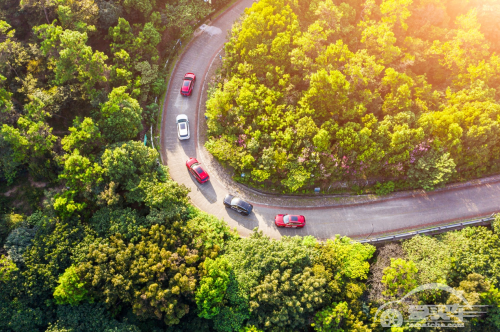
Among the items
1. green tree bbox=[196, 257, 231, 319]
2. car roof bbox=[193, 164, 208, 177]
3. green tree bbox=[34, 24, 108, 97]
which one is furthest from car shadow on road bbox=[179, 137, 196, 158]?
green tree bbox=[196, 257, 231, 319]

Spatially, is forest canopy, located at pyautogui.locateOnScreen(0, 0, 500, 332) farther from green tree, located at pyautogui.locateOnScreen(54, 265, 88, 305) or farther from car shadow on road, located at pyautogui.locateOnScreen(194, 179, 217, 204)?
car shadow on road, located at pyautogui.locateOnScreen(194, 179, 217, 204)

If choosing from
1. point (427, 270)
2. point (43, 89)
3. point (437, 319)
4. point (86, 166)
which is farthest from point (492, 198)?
point (43, 89)

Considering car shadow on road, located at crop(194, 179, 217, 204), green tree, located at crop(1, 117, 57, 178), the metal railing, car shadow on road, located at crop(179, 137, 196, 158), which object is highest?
car shadow on road, located at crop(179, 137, 196, 158)

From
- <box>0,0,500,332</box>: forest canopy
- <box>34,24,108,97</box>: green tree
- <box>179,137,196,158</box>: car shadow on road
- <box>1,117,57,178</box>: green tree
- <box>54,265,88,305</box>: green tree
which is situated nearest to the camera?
<box>54,265,88,305</box>: green tree

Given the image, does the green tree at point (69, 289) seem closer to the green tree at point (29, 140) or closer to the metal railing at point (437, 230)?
the green tree at point (29, 140)

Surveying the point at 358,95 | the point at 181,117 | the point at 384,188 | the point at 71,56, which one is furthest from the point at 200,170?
the point at 384,188

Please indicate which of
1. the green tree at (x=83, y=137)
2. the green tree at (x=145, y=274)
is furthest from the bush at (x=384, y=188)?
the green tree at (x=83, y=137)
